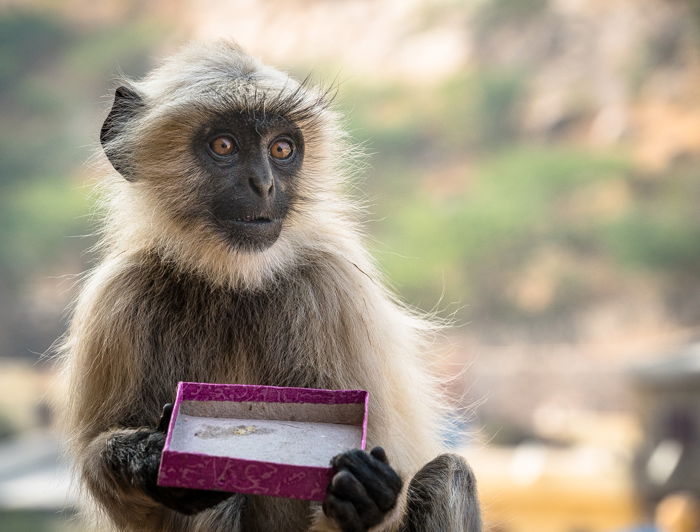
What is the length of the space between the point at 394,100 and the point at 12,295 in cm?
819

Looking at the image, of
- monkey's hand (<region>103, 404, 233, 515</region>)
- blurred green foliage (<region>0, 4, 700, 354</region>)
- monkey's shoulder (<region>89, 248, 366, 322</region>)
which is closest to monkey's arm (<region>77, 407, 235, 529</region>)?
monkey's hand (<region>103, 404, 233, 515</region>)

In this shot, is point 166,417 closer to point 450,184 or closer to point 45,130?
point 450,184

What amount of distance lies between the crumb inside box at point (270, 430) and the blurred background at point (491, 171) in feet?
31.6

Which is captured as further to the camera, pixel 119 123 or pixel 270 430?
pixel 119 123

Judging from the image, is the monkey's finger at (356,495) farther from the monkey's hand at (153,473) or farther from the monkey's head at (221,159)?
the monkey's head at (221,159)

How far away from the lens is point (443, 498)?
2791 millimetres

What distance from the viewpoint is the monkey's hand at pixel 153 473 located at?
8.11 feet

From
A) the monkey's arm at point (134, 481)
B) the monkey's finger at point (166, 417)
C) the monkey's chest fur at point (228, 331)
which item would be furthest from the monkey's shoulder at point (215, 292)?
the monkey's finger at point (166, 417)

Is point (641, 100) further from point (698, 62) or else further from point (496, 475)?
point (496, 475)

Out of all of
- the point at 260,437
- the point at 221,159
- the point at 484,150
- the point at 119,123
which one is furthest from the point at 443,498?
the point at 484,150

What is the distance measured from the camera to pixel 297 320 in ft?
9.96

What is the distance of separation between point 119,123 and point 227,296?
701mm

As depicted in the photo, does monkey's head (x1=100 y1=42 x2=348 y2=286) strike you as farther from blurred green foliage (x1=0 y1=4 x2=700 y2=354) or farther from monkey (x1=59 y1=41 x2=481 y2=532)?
blurred green foliage (x1=0 y1=4 x2=700 y2=354)

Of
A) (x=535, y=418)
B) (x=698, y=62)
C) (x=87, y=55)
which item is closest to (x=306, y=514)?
(x=535, y=418)
